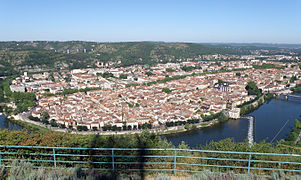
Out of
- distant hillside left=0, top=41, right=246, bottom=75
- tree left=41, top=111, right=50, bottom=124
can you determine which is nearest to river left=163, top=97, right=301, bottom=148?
tree left=41, top=111, right=50, bottom=124

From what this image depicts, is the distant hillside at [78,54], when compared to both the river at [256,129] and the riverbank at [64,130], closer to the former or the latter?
the riverbank at [64,130]

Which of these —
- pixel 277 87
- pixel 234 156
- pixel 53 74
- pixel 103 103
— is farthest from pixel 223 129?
pixel 53 74

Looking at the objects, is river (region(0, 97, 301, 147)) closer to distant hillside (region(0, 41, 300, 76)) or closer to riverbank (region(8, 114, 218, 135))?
riverbank (region(8, 114, 218, 135))

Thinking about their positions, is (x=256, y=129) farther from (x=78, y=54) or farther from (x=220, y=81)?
(x=78, y=54)

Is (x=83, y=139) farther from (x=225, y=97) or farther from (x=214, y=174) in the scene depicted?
(x=225, y=97)

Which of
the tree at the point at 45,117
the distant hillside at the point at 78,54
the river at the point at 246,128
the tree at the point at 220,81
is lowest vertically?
the river at the point at 246,128

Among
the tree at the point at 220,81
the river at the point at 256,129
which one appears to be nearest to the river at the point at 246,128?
the river at the point at 256,129

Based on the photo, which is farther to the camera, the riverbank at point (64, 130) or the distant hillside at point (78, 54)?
the distant hillside at point (78, 54)

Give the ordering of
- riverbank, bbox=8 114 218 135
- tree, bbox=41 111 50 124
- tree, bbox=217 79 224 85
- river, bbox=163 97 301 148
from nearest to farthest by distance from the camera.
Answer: river, bbox=163 97 301 148
riverbank, bbox=8 114 218 135
tree, bbox=41 111 50 124
tree, bbox=217 79 224 85
